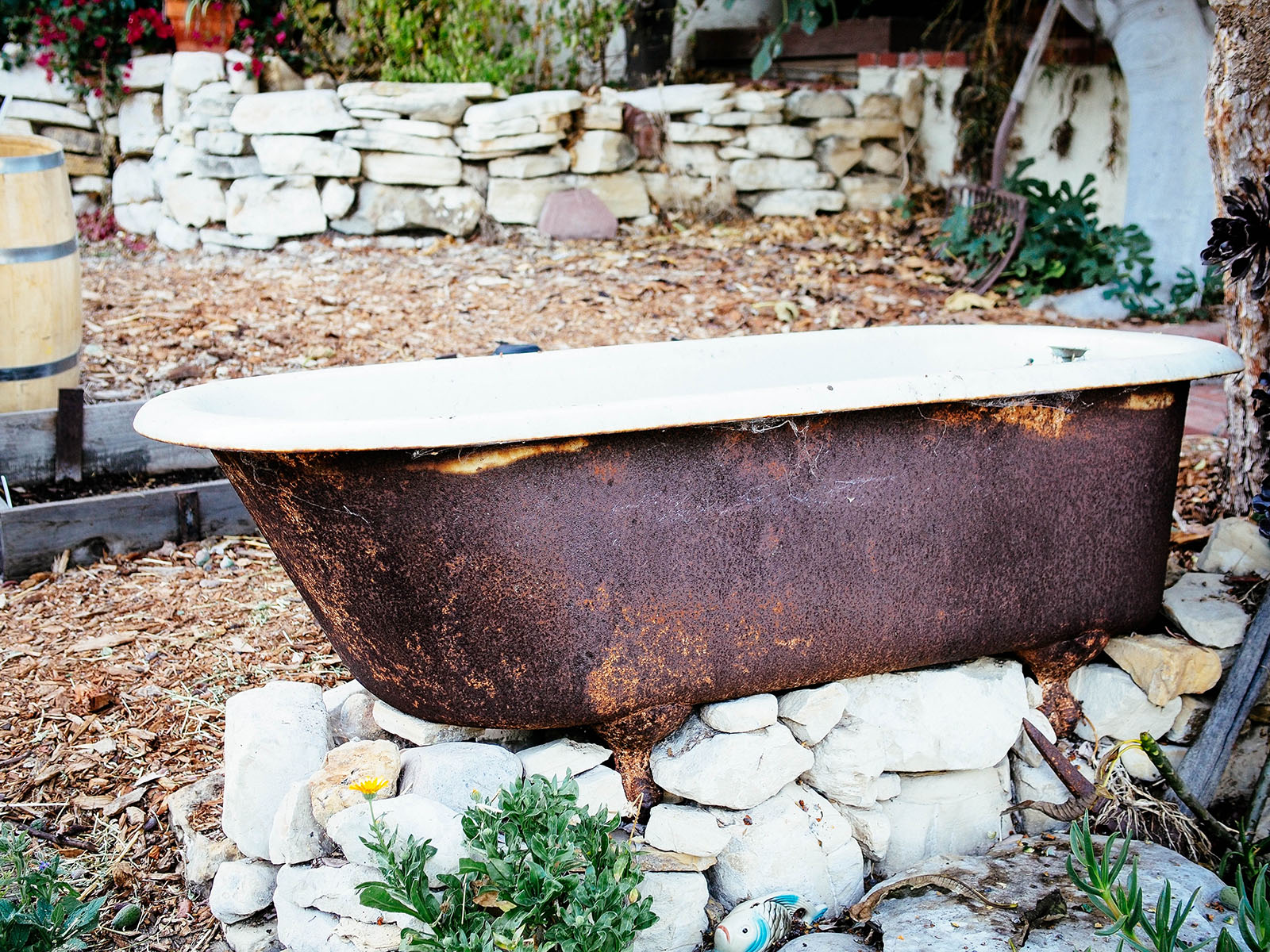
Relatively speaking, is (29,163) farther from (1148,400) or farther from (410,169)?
(1148,400)

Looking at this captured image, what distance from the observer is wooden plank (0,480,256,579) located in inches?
102

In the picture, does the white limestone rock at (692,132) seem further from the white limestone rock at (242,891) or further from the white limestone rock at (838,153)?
the white limestone rock at (242,891)

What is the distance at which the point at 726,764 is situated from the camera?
1699mm

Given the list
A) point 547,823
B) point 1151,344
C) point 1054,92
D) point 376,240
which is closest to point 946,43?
point 1054,92

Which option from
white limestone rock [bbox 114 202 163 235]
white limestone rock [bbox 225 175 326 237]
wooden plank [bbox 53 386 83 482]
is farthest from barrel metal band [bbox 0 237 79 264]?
white limestone rock [bbox 114 202 163 235]

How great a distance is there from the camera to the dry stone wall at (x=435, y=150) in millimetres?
4887

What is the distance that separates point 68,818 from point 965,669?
1.64 m

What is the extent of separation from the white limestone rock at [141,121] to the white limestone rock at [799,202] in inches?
124

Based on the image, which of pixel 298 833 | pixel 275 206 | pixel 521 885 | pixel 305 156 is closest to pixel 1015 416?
pixel 521 885

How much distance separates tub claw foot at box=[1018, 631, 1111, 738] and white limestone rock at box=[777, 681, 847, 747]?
16.5 inches

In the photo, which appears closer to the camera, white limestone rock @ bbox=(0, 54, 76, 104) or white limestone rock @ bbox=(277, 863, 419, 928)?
white limestone rock @ bbox=(277, 863, 419, 928)

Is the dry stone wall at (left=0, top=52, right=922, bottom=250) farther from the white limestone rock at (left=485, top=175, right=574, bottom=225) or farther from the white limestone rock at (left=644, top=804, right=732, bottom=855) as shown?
the white limestone rock at (left=644, top=804, right=732, bottom=855)

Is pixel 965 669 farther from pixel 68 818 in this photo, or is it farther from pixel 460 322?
pixel 460 322

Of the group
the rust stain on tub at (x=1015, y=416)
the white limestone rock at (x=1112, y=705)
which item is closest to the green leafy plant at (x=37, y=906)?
the rust stain on tub at (x=1015, y=416)
